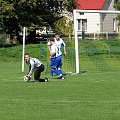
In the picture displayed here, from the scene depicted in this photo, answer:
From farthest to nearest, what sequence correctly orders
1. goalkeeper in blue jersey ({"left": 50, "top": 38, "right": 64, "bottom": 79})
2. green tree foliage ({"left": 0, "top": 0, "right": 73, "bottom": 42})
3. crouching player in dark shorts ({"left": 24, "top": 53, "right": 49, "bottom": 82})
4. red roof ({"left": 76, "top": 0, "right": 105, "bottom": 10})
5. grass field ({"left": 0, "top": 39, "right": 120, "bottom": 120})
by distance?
1. red roof ({"left": 76, "top": 0, "right": 105, "bottom": 10})
2. green tree foliage ({"left": 0, "top": 0, "right": 73, "bottom": 42})
3. goalkeeper in blue jersey ({"left": 50, "top": 38, "right": 64, "bottom": 79})
4. crouching player in dark shorts ({"left": 24, "top": 53, "right": 49, "bottom": 82})
5. grass field ({"left": 0, "top": 39, "right": 120, "bottom": 120})

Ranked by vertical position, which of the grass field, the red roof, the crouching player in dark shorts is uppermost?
the red roof

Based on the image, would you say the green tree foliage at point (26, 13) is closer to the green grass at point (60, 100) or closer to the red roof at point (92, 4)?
the red roof at point (92, 4)

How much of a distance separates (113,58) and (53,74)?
38.1ft

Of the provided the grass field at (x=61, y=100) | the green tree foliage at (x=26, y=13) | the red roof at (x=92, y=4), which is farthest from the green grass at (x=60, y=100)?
the red roof at (x=92, y=4)

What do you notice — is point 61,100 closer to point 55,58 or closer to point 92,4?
point 55,58

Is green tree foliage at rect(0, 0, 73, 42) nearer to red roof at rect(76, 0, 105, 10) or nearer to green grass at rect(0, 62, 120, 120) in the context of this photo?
red roof at rect(76, 0, 105, 10)

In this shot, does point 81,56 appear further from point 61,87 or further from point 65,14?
point 65,14

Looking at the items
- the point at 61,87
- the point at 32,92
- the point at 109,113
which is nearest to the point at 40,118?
the point at 109,113

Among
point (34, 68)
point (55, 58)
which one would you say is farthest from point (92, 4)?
point (34, 68)

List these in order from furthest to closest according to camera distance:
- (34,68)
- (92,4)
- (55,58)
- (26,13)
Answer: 1. (92,4)
2. (26,13)
3. (55,58)
4. (34,68)

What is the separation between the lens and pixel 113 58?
119ft

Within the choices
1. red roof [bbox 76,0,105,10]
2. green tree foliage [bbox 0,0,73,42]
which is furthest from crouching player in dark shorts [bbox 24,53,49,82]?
red roof [bbox 76,0,105,10]

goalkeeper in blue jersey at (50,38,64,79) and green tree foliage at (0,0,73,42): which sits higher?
green tree foliage at (0,0,73,42)

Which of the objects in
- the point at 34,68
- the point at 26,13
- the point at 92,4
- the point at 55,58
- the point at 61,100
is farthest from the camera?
the point at 92,4
